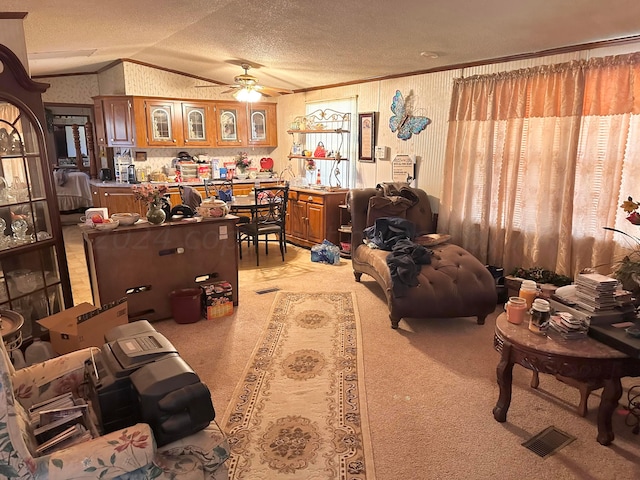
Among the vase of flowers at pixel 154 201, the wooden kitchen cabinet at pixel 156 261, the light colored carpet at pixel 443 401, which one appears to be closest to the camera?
the light colored carpet at pixel 443 401

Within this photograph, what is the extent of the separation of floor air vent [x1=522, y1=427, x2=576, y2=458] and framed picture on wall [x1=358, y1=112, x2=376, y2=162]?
13.5ft

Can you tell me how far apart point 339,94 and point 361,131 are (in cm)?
75

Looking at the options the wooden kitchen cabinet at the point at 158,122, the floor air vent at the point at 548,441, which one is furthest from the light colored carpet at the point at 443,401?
the wooden kitchen cabinet at the point at 158,122

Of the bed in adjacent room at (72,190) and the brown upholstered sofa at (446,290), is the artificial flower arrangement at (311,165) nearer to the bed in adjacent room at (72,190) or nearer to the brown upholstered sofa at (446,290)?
the brown upholstered sofa at (446,290)

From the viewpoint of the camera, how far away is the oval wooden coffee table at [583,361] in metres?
2.12

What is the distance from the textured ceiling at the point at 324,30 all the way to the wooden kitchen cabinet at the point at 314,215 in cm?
159

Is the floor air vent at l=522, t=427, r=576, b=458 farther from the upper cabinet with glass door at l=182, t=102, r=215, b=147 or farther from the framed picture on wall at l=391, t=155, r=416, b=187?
the upper cabinet with glass door at l=182, t=102, r=215, b=147

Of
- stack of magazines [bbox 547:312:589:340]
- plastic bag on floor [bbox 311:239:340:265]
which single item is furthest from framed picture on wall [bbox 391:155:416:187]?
stack of magazines [bbox 547:312:589:340]

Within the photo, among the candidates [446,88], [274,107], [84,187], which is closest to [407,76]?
[446,88]

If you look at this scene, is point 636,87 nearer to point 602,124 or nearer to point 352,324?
point 602,124

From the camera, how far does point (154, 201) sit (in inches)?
145

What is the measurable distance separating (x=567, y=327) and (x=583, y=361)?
0.61ft

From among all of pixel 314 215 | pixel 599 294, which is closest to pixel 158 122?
pixel 314 215

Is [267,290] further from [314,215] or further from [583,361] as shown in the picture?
[583,361]
